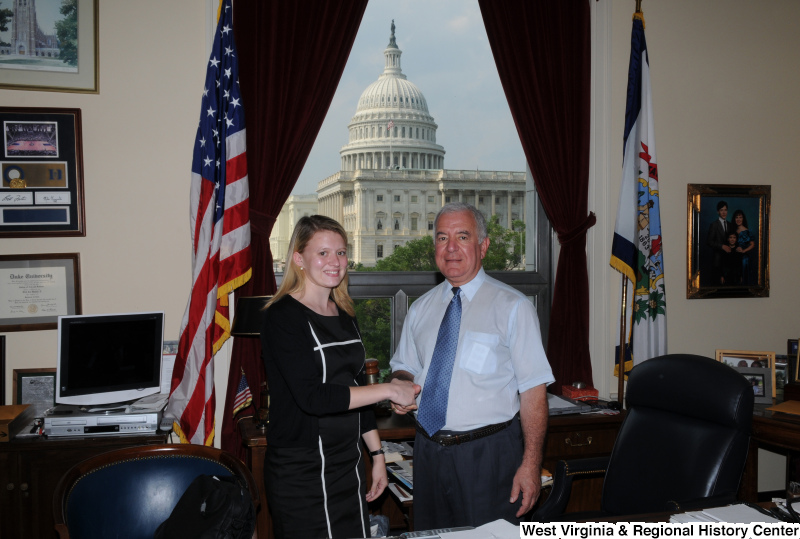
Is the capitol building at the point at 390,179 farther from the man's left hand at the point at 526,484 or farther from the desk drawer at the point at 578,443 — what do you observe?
the man's left hand at the point at 526,484

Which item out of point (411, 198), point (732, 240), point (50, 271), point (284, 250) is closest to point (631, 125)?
point (732, 240)

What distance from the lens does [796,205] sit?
4.14m

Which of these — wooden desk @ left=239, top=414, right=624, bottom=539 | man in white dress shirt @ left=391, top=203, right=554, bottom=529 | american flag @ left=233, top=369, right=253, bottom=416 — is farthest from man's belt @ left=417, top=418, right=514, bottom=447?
american flag @ left=233, top=369, right=253, bottom=416

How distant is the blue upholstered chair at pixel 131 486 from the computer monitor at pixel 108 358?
1.08 metres

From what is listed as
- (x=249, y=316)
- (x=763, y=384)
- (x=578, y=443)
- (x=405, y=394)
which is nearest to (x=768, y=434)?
(x=763, y=384)

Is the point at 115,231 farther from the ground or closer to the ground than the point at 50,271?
farther from the ground

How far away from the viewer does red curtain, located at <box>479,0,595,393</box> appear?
12.3 ft

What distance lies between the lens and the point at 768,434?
3.15 m

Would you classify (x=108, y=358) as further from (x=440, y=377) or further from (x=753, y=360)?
(x=753, y=360)

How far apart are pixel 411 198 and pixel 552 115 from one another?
0.96m

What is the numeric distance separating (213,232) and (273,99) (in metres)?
0.80

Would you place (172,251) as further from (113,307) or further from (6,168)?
(6,168)

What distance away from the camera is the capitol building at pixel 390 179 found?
3.81 meters

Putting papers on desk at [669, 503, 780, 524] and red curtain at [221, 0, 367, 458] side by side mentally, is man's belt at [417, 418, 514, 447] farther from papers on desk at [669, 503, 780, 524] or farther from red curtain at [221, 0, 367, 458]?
red curtain at [221, 0, 367, 458]
